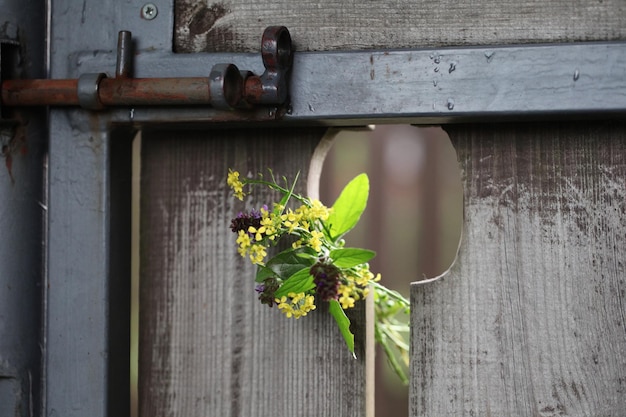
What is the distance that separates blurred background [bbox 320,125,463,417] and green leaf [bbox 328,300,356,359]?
66.5 inches

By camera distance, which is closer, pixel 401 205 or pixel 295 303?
pixel 295 303

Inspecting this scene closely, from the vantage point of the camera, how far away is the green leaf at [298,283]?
2.71 ft

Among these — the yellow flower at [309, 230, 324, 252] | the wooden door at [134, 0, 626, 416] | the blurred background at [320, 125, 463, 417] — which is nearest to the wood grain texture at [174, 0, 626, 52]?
the wooden door at [134, 0, 626, 416]

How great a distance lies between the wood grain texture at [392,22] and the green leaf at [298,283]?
0.93 ft

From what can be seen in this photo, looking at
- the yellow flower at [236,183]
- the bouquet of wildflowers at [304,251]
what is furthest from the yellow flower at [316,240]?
the yellow flower at [236,183]

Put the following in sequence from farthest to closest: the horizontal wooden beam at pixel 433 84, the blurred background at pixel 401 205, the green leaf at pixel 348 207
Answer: the blurred background at pixel 401 205, the green leaf at pixel 348 207, the horizontal wooden beam at pixel 433 84

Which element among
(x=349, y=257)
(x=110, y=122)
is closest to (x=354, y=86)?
(x=349, y=257)

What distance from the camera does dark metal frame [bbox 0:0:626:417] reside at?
0.83m

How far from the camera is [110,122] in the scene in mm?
905

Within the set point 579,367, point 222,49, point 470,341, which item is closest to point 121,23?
point 222,49

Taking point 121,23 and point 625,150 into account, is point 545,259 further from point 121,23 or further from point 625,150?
point 121,23

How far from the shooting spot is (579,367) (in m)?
0.85

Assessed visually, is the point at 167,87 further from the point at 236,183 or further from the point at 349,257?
the point at 349,257

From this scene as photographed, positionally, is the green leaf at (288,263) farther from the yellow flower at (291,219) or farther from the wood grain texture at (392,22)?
the wood grain texture at (392,22)
